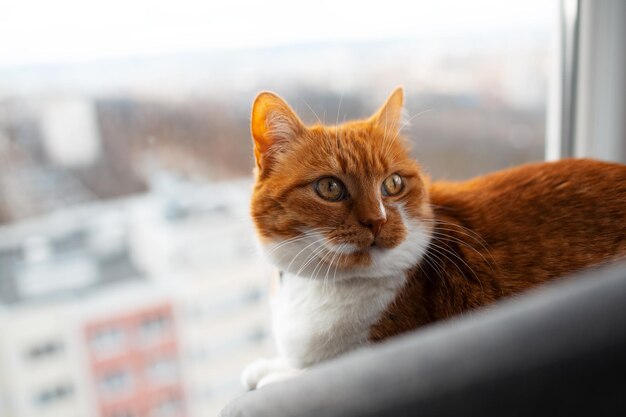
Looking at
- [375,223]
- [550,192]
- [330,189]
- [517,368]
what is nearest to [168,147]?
[330,189]

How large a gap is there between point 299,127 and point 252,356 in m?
0.79

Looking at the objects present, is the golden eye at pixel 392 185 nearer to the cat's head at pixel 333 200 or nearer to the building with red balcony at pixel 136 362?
the cat's head at pixel 333 200

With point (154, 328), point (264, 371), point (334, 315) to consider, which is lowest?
point (154, 328)

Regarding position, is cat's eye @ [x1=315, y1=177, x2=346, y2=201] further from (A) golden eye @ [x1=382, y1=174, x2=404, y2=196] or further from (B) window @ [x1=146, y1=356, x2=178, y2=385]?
(B) window @ [x1=146, y1=356, x2=178, y2=385]

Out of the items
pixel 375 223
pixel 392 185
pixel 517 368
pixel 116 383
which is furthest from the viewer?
A: pixel 116 383

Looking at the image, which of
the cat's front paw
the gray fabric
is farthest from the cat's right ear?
the gray fabric

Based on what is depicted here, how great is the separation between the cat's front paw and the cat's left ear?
18.9 inches

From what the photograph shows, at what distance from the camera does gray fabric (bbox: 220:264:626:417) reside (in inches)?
18.0

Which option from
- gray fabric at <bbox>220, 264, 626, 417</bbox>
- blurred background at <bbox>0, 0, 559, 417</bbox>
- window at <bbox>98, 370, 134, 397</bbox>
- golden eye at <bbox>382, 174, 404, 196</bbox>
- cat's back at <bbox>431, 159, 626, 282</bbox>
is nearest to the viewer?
gray fabric at <bbox>220, 264, 626, 417</bbox>

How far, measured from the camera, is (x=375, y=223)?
0.92 metres

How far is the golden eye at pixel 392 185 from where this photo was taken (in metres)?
1.01

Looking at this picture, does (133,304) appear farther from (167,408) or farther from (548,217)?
(548,217)

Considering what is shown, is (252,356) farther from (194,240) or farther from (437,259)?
(437,259)

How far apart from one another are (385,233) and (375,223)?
0.03m
